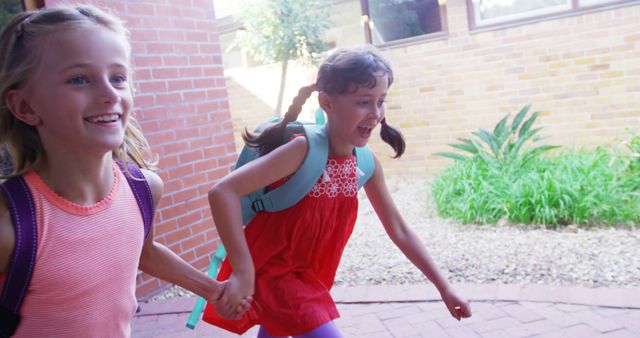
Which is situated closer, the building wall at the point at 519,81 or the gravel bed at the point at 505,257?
the gravel bed at the point at 505,257

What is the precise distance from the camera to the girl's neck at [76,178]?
5.04 feet

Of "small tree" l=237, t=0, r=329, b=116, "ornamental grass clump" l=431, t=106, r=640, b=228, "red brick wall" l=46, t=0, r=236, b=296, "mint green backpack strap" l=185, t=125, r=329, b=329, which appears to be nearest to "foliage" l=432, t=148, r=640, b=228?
"ornamental grass clump" l=431, t=106, r=640, b=228

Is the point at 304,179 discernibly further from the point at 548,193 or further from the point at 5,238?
the point at 548,193

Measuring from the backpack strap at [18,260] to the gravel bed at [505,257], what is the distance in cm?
279

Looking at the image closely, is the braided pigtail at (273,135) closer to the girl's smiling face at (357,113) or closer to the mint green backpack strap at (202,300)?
the girl's smiling face at (357,113)

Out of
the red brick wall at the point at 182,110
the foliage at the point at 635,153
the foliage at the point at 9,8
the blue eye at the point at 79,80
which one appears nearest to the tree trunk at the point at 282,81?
the red brick wall at the point at 182,110

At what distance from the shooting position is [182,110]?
4.27 meters

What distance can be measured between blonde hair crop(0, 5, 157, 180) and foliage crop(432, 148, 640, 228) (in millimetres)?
4367

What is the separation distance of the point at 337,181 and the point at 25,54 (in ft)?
3.75

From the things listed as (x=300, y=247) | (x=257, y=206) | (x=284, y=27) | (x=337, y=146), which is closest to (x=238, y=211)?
(x=257, y=206)

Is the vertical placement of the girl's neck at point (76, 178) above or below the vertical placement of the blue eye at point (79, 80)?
below

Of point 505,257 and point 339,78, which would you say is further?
point 505,257

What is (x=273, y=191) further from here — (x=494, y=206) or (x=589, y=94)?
(x=589, y=94)

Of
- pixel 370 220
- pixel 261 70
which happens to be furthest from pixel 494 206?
pixel 261 70
